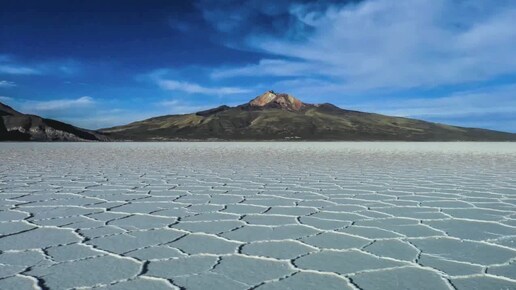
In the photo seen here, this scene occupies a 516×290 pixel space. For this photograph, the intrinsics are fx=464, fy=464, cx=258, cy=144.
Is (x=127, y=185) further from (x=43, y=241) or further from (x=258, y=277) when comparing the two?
(x=258, y=277)

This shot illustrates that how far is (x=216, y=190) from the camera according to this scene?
17.5 ft

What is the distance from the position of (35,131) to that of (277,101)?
88.9 m

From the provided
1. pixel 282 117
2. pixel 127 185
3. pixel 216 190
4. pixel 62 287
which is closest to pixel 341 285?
pixel 62 287

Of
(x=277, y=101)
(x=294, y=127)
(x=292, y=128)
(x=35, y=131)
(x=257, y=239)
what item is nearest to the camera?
(x=257, y=239)

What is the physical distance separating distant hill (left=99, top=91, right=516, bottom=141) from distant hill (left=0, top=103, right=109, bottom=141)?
26737 mm

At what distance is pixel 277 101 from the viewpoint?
12962cm

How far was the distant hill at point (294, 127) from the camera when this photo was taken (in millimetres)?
84125

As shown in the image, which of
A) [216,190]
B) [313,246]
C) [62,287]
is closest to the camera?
[62,287]

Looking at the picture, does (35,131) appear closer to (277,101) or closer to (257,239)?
(257,239)

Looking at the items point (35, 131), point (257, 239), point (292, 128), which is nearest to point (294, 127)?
point (292, 128)

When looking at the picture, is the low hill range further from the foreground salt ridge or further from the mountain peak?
the foreground salt ridge

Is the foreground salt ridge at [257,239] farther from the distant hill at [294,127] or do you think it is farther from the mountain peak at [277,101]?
the mountain peak at [277,101]

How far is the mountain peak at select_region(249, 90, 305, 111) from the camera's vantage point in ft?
414

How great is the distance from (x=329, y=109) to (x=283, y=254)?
122m
